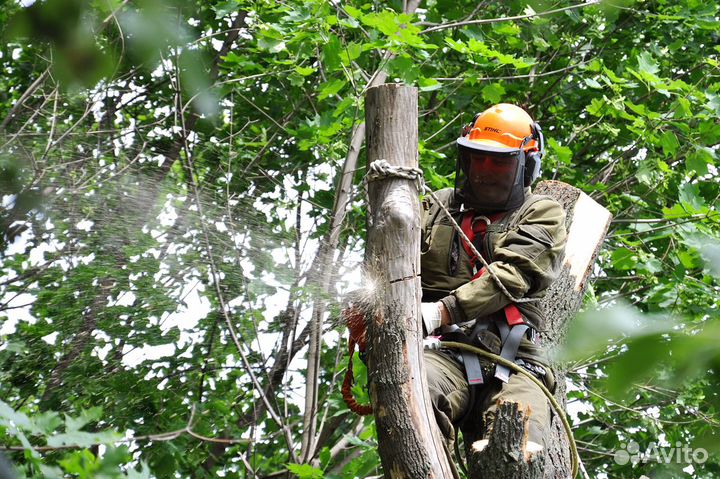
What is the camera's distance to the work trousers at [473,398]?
338 centimetres

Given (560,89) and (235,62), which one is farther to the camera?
(560,89)

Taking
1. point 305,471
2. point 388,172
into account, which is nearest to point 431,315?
point 388,172

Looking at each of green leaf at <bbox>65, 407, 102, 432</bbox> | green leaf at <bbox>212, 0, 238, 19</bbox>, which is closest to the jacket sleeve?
green leaf at <bbox>65, 407, 102, 432</bbox>

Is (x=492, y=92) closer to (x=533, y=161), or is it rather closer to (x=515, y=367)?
(x=533, y=161)

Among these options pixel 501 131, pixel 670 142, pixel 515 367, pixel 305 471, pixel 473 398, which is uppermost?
pixel 501 131

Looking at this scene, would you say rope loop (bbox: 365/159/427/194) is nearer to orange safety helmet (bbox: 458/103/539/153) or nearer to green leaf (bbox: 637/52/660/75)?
orange safety helmet (bbox: 458/103/539/153)

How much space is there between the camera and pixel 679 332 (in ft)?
3.17

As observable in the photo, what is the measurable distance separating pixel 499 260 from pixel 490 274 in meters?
0.15

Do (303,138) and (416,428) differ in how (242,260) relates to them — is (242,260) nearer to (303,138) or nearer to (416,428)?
(303,138)

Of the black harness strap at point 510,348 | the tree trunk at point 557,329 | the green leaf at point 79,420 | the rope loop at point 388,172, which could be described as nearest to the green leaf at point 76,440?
the green leaf at point 79,420

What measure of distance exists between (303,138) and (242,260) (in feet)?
3.09

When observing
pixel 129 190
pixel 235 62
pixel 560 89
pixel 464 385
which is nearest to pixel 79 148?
pixel 129 190

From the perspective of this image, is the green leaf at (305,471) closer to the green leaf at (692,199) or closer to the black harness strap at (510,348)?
the black harness strap at (510,348)

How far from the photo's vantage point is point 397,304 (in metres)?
3.01
